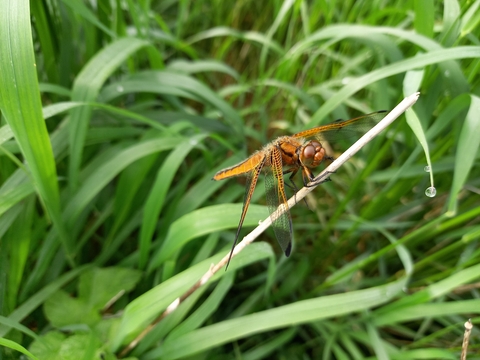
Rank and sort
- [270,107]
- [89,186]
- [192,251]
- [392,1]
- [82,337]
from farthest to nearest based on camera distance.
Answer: [270,107]
[392,1]
[192,251]
[89,186]
[82,337]

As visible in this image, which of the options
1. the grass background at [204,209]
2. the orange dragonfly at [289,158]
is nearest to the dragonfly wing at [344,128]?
the orange dragonfly at [289,158]

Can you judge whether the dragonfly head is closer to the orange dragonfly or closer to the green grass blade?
the orange dragonfly

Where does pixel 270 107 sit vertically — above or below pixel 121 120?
below

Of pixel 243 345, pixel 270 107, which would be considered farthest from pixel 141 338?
pixel 270 107

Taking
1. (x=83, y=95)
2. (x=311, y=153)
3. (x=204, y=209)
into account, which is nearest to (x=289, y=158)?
(x=311, y=153)

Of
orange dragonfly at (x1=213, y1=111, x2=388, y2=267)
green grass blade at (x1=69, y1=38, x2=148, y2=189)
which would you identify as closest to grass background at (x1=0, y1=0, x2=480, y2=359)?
green grass blade at (x1=69, y1=38, x2=148, y2=189)

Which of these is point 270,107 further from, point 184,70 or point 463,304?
point 463,304
